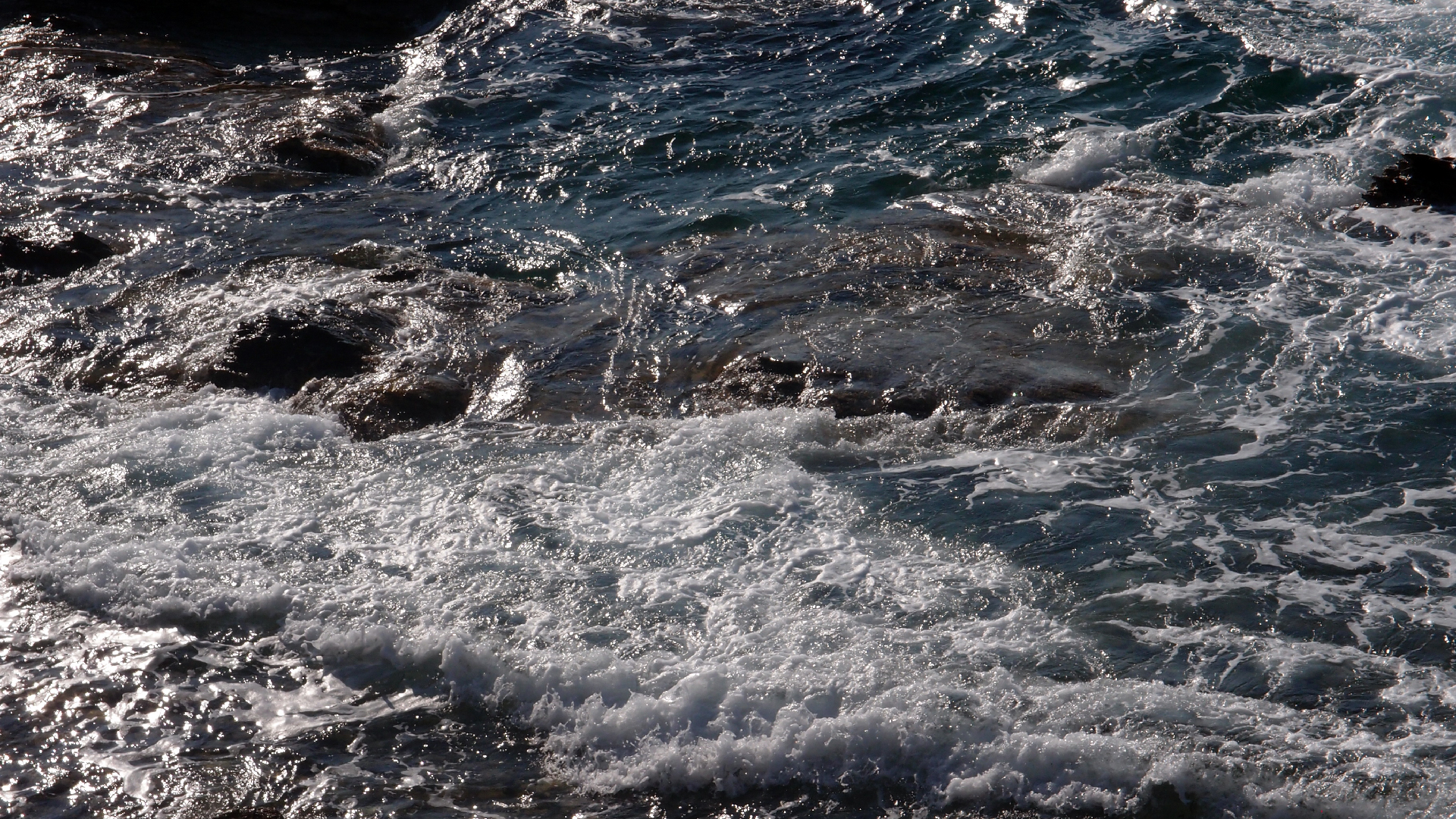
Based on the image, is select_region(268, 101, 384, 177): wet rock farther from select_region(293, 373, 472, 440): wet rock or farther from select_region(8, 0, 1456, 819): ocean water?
select_region(293, 373, 472, 440): wet rock

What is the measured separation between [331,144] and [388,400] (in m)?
5.56

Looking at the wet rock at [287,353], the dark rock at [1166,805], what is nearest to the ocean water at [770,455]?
the dark rock at [1166,805]

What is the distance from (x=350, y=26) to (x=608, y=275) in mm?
9937

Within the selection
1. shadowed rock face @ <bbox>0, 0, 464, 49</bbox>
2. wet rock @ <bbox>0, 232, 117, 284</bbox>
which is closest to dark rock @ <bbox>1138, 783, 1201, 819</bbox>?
wet rock @ <bbox>0, 232, 117, 284</bbox>

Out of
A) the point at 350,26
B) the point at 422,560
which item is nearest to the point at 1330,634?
the point at 422,560

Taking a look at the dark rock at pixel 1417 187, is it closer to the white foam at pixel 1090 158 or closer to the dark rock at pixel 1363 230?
the dark rock at pixel 1363 230

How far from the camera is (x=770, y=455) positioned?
6.75 m

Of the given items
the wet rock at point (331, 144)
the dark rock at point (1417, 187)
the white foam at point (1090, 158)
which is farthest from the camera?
the wet rock at point (331, 144)

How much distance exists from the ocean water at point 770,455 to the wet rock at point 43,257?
12.8 inches

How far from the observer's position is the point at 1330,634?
509cm

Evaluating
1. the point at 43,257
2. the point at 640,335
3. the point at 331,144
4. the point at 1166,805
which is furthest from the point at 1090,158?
the point at 43,257

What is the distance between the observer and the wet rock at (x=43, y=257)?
9547 millimetres

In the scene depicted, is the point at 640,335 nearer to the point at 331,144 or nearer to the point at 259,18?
the point at 331,144

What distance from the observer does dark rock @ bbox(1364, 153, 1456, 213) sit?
922 cm
